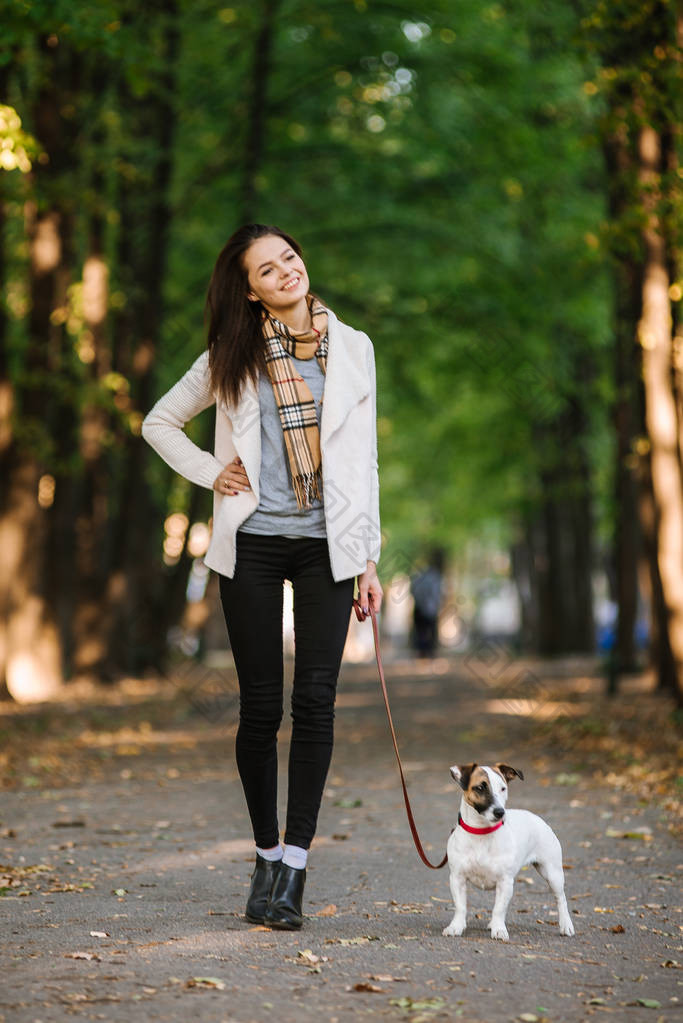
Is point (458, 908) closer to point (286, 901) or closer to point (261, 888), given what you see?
point (286, 901)

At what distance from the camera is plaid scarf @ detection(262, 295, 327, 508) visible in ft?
16.8

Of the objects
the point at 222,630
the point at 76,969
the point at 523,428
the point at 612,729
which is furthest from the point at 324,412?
the point at 222,630

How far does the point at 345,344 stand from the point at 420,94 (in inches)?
601

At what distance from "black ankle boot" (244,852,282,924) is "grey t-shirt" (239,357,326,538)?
1.19 meters

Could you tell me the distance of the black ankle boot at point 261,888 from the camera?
5145mm

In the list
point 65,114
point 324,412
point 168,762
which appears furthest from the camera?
point 65,114

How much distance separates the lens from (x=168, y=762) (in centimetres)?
1188

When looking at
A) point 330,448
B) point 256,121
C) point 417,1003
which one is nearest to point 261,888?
point 417,1003

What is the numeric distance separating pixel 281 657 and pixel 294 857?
70 centimetres

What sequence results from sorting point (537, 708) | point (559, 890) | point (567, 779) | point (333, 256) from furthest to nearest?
point (333, 256)
point (537, 708)
point (567, 779)
point (559, 890)

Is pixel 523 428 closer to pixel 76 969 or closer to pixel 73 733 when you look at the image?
pixel 73 733

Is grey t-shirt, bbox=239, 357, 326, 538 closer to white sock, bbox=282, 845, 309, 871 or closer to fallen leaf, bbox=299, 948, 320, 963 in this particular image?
white sock, bbox=282, 845, 309, 871

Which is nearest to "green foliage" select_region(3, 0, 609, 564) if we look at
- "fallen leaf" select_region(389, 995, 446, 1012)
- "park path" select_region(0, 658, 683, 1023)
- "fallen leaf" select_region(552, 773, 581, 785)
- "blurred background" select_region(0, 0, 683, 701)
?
"blurred background" select_region(0, 0, 683, 701)

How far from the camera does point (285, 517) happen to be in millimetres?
5148
